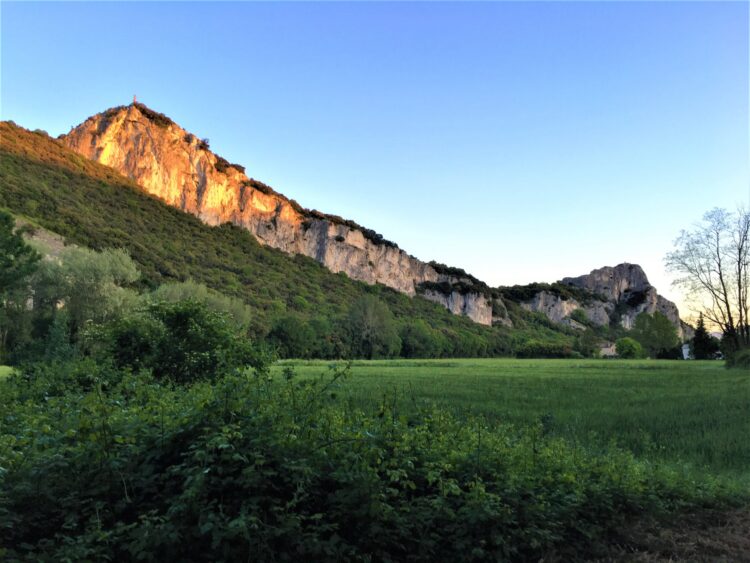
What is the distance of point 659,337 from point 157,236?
103 meters

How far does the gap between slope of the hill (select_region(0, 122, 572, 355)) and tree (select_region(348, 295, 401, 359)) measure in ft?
24.7

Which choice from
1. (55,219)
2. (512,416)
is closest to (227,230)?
(55,219)

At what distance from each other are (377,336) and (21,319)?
59.0 metres

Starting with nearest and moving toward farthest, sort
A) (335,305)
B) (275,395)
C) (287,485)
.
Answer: (287,485), (275,395), (335,305)

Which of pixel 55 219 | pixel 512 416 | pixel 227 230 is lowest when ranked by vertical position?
pixel 512 416

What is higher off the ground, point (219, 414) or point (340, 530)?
point (219, 414)

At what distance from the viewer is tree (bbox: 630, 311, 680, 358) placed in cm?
8981

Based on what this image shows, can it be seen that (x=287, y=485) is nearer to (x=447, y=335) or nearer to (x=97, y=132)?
(x=447, y=335)

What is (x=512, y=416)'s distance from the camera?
13.8m

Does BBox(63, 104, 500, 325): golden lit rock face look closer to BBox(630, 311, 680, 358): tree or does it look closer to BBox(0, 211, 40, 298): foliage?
BBox(630, 311, 680, 358): tree

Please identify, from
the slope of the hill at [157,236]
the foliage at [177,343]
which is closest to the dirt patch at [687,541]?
the foliage at [177,343]

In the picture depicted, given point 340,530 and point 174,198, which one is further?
point 174,198

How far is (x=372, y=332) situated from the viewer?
94188mm

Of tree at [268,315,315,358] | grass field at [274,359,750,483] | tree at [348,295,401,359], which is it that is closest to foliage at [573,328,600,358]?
tree at [348,295,401,359]
